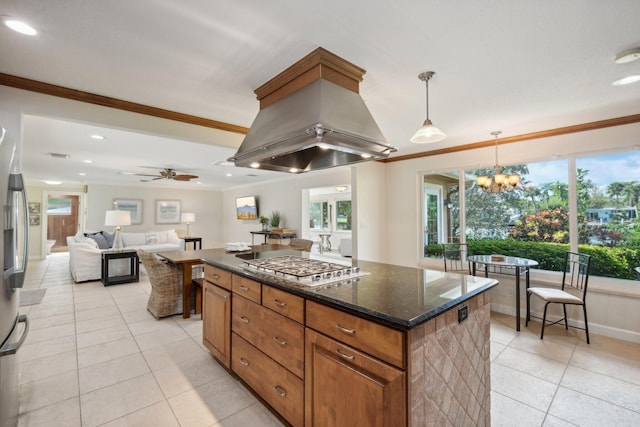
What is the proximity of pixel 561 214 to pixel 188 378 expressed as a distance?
15.0 ft

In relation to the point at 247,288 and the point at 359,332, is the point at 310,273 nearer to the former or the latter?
the point at 247,288

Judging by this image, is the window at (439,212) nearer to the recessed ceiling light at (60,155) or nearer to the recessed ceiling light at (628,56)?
the recessed ceiling light at (628,56)

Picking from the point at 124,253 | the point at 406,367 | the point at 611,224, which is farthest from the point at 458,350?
the point at 124,253

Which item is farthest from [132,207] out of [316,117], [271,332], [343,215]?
[316,117]

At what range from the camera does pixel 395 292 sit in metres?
1.53

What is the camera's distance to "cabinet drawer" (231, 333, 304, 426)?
1.64 meters

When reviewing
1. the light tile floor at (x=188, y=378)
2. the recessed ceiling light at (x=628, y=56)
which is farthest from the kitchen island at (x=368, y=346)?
the recessed ceiling light at (x=628, y=56)

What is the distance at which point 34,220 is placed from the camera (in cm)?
851

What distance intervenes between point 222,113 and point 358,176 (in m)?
2.52

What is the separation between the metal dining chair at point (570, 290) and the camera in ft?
9.83

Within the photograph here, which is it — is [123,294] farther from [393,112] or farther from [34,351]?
[393,112]

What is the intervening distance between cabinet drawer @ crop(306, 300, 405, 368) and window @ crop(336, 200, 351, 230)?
8.18m

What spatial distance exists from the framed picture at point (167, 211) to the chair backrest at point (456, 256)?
896cm

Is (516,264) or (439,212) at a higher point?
(439,212)
